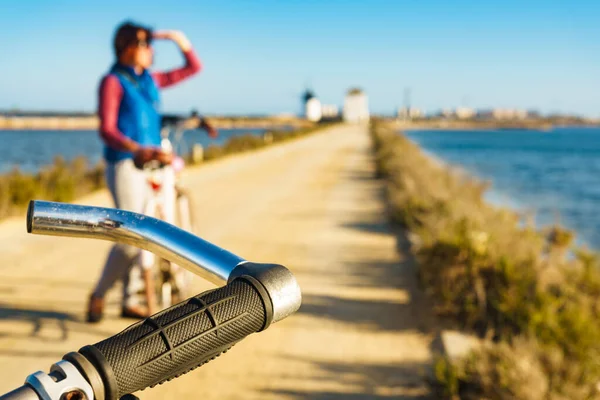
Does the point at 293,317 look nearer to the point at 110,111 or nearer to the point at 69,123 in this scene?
the point at 110,111

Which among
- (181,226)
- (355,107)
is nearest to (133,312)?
(181,226)

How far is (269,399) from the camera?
3785 millimetres

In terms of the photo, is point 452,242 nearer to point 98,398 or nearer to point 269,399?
point 269,399

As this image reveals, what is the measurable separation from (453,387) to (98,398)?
2.92 m

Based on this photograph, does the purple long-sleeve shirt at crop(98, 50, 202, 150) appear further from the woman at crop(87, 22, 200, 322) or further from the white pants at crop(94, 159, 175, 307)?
the white pants at crop(94, 159, 175, 307)

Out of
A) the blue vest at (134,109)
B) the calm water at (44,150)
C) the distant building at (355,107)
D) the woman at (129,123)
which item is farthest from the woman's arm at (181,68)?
the distant building at (355,107)

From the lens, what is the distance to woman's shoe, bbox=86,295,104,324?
4.73 metres

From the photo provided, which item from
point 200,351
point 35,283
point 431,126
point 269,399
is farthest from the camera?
point 431,126

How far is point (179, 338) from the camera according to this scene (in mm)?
938

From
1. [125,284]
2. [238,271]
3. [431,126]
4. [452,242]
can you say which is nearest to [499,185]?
[452,242]

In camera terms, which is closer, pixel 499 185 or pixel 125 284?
A: pixel 125 284

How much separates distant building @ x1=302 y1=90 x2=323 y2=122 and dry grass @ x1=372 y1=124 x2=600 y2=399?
379ft

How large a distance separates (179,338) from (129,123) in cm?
359

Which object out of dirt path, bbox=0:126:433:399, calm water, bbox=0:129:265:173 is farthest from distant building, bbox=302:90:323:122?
dirt path, bbox=0:126:433:399
